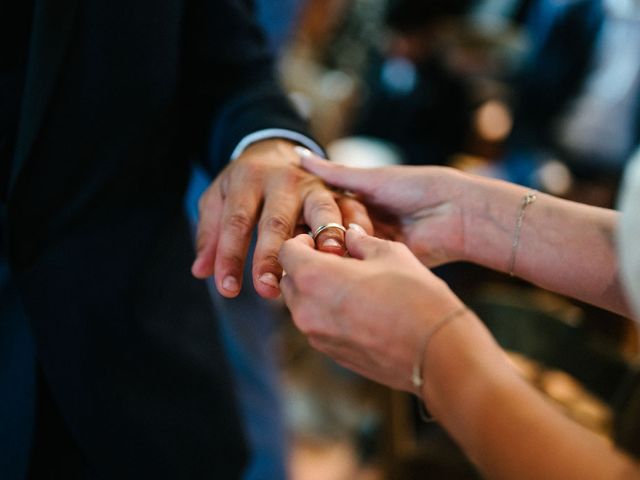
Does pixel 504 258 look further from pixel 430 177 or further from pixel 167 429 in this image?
pixel 167 429

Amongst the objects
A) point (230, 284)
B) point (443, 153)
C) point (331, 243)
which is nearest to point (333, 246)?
point (331, 243)

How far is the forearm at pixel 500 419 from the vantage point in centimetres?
46

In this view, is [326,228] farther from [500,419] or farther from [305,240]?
[500,419]

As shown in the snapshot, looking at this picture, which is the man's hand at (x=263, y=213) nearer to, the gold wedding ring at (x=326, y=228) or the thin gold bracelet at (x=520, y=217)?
the gold wedding ring at (x=326, y=228)

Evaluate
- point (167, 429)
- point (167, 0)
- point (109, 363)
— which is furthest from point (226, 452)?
point (167, 0)

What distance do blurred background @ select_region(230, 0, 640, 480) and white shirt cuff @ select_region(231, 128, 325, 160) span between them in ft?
1.82

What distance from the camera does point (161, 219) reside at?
0.83 metres

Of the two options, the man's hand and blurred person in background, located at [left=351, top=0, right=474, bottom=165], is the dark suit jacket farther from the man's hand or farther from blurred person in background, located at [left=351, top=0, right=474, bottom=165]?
blurred person in background, located at [left=351, top=0, right=474, bottom=165]

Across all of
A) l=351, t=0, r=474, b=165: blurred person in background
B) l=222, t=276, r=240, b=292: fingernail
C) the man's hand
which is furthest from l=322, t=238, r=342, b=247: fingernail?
l=351, t=0, r=474, b=165: blurred person in background

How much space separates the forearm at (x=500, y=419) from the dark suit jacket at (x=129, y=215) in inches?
17.1

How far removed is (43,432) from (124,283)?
21 cm

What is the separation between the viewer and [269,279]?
624 mm

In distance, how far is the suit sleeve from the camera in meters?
0.84

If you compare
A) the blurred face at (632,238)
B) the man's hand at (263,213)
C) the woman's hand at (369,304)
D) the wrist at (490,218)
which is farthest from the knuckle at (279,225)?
the blurred face at (632,238)
